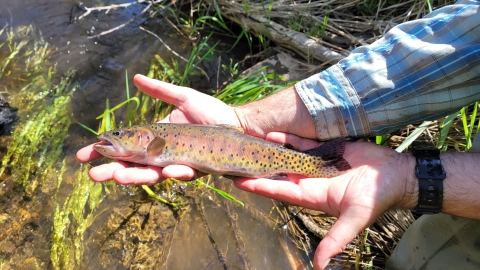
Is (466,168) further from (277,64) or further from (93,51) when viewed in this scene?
(93,51)

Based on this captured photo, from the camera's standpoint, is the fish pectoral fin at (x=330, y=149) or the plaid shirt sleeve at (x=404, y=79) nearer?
the plaid shirt sleeve at (x=404, y=79)

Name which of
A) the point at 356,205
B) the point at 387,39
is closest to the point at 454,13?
the point at 387,39

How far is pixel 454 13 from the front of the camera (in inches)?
119

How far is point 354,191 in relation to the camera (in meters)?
2.76

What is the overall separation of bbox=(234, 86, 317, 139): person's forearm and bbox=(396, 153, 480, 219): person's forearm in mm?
1021

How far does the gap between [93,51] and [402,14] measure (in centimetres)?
502

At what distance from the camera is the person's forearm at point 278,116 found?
3641 mm

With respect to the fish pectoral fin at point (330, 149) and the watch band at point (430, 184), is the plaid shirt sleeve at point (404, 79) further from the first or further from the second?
the watch band at point (430, 184)

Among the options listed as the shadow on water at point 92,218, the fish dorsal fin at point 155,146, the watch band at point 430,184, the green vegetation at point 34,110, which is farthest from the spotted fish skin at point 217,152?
the green vegetation at point 34,110

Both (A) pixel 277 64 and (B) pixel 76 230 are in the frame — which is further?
(A) pixel 277 64

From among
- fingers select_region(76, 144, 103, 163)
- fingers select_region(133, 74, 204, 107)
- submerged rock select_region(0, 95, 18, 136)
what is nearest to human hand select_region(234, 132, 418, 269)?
fingers select_region(133, 74, 204, 107)

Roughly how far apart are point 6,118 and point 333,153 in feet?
13.6

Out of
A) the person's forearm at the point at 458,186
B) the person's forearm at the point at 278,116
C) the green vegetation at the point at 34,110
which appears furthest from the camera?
the green vegetation at the point at 34,110

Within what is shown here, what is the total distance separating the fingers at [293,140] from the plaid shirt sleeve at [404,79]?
0.14m
